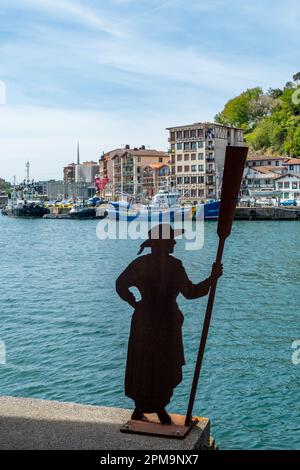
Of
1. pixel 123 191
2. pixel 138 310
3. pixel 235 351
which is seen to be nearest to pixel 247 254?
pixel 235 351

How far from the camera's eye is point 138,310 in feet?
17.9

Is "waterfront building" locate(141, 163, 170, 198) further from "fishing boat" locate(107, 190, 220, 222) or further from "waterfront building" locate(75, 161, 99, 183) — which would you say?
"waterfront building" locate(75, 161, 99, 183)

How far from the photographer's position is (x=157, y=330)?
541 centimetres

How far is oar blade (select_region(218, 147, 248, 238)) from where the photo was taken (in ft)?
17.3

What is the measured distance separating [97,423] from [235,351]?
32.3 feet

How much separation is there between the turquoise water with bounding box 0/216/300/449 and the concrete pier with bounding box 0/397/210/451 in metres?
4.62

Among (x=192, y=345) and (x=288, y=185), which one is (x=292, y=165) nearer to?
(x=288, y=185)

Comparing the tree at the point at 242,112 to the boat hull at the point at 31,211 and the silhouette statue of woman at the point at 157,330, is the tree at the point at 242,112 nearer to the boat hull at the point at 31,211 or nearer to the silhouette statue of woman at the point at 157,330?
the boat hull at the point at 31,211

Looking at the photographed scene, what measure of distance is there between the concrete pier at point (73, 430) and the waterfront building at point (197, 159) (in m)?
89.6

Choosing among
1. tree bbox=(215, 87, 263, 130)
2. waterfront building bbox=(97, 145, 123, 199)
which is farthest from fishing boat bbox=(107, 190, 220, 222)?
tree bbox=(215, 87, 263, 130)

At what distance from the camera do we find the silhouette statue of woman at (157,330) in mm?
5410

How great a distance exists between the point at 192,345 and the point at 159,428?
33.6ft
